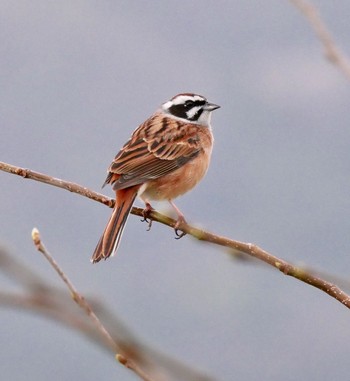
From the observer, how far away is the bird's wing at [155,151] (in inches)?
231

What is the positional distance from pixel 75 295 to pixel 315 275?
136cm

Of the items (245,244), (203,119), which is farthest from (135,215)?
(245,244)

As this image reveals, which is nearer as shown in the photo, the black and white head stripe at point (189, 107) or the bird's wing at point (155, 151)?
the bird's wing at point (155, 151)

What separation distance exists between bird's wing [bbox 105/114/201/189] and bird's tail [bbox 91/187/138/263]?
0.40 ft

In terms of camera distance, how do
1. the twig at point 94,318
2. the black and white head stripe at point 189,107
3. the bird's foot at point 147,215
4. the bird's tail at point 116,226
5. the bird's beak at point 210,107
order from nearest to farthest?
the twig at point 94,318
the bird's tail at point 116,226
the bird's foot at point 147,215
the bird's beak at point 210,107
the black and white head stripe at point 189,107

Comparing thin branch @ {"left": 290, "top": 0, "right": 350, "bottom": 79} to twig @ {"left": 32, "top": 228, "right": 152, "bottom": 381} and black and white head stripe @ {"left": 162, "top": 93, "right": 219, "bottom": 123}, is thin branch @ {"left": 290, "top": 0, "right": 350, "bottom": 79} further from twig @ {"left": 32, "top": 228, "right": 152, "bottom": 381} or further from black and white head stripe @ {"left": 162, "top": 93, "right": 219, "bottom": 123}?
black and white head stripe @ {"left": 162, "top": 93, "right": 219, "bottom": 123}

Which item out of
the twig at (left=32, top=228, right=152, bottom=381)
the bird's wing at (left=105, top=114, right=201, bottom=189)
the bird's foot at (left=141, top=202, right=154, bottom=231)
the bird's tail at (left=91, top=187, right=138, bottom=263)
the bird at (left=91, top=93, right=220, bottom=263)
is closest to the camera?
the twig at (left=32, top=228, right=152, bottom=381)

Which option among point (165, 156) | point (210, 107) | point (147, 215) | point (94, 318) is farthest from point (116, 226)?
point (94, 318)

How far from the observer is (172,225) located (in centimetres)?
443

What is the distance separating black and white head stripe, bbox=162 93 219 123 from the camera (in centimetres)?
675

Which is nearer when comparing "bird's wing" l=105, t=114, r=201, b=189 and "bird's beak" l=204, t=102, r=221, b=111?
"bird's wing" l=105, t=114, r=201, b=189

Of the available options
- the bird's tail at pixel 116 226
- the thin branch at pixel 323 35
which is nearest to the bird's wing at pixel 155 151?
the bird's tail at pixel 116 226

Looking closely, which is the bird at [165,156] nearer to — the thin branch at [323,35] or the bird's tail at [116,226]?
the bird's tail at [116,226]

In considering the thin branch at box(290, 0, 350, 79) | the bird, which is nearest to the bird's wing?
the bird
